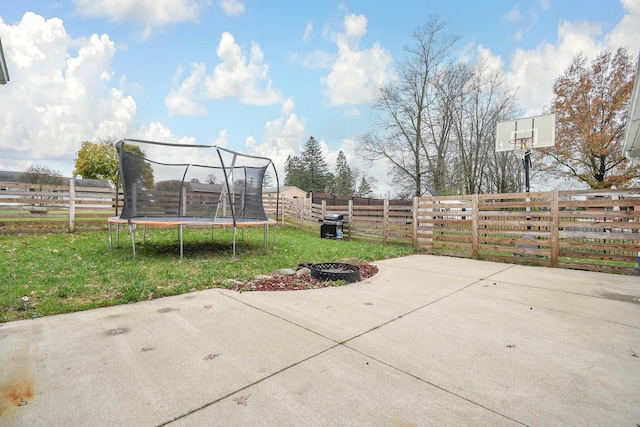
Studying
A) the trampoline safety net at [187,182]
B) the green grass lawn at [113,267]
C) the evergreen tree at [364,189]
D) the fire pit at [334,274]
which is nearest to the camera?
the green grass lawn at [113,267]

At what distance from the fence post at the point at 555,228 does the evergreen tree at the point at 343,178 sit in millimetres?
41377

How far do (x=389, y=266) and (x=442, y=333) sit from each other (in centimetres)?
294

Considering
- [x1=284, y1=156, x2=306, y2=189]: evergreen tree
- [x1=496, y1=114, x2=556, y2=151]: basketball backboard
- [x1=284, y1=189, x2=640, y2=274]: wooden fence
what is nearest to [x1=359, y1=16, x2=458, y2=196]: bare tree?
[x1=496, y1=114, x2=556, y2=151]: basketball backboard

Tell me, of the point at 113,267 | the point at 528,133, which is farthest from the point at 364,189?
the point at 113,267

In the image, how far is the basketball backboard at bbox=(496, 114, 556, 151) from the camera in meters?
8.74

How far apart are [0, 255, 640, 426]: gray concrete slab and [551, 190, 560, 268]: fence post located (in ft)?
7.71

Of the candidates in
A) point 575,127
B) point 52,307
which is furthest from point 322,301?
point 575,127

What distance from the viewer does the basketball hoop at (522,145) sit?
8734 millimetres

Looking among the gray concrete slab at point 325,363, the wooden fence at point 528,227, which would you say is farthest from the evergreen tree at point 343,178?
the gray concrete slab at point 325,363

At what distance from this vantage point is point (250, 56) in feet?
33.2

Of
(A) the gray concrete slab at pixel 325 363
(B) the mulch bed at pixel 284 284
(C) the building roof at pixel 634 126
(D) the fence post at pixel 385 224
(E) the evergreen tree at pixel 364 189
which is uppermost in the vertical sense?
(E) the evergreen tree at pixel 364 189

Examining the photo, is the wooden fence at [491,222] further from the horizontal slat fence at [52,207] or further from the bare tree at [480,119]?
the bare tree at [480,119]

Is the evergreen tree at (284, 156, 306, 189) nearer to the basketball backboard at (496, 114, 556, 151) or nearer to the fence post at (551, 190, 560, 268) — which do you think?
the basketball backboard at (496, 114, 556, 151)

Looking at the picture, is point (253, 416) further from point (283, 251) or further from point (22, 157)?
point (22, 157)
